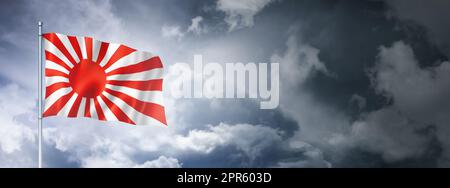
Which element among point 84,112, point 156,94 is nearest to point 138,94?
point 156,94

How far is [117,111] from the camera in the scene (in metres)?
10.9

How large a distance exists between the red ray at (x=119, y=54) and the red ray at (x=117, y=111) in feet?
2.37

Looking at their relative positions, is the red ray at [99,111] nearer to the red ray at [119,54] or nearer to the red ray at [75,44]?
the red ray at [119,54]

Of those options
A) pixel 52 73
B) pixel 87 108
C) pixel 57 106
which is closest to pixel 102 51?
pixel 52 73

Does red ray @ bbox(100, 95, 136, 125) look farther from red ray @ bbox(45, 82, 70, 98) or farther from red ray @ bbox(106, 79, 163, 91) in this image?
red ray @ bbox(45, 82, 70, 98)

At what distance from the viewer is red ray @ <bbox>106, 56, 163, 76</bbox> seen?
1095 centimetres

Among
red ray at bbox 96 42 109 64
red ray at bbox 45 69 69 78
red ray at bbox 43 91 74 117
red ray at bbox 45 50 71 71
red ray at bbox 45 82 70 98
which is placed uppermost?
red ray at bbox 96 42 109 64

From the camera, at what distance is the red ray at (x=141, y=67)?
35.9 feet

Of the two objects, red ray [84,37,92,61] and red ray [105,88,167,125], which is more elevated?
red ray [84,37,92,61]

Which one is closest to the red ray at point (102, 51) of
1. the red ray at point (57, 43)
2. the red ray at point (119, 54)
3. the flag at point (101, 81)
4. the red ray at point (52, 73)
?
the flag at point (101, 81)

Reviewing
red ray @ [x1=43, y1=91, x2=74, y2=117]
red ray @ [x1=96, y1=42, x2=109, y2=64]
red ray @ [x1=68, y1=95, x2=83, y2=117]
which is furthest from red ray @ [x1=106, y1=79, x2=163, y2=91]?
red ray @ [x1=43, y1=91, x2=74, y2=117]

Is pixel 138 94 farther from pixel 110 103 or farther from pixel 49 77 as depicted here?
pixel 49 77

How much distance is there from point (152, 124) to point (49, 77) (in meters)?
2.39
